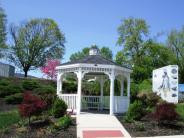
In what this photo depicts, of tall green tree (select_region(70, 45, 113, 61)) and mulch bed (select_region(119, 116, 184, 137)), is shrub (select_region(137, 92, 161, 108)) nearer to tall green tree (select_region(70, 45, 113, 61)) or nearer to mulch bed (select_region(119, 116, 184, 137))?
mulch bed (select_region(119, 116, 184, 137))

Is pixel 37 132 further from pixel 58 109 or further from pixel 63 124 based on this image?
pixel 58 109

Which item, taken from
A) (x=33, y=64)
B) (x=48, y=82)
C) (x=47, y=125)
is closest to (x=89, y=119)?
(x=47, y=125)

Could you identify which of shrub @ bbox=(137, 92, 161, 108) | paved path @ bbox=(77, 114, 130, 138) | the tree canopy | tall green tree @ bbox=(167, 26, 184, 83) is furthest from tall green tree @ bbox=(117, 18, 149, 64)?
paved path @ bbox=(77, 114, 130, 138)

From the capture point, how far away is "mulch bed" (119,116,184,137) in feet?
55.3

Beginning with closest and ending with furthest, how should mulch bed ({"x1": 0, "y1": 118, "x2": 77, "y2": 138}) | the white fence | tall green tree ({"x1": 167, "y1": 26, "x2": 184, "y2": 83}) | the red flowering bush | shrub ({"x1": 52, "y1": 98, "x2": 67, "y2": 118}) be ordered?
mulch bed ({"x1": 0, "y1": 118, "x2": 77, "y2": 138})
the red flowering bush
shrub ({"x1": 52, "y1": 98, "x2": 67, "y2": 118})
the white fence
tall green tree ({"x1": 167, "y1": 26, "x2": 184, "y2": 83})

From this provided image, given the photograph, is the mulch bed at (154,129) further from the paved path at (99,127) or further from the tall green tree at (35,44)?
the tall green tree at (35,44)

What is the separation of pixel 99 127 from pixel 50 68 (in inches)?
1748

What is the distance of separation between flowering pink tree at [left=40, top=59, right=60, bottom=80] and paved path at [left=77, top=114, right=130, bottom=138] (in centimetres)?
3988

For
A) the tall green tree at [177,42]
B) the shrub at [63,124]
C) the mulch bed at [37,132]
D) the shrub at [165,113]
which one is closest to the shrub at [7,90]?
the mulch bed at [37,132]

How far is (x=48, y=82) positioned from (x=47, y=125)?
2913cm

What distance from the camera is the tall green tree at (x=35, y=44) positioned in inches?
2367

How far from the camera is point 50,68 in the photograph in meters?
62.2

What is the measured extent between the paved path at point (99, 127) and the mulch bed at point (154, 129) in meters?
0.41

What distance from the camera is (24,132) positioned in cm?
1705
